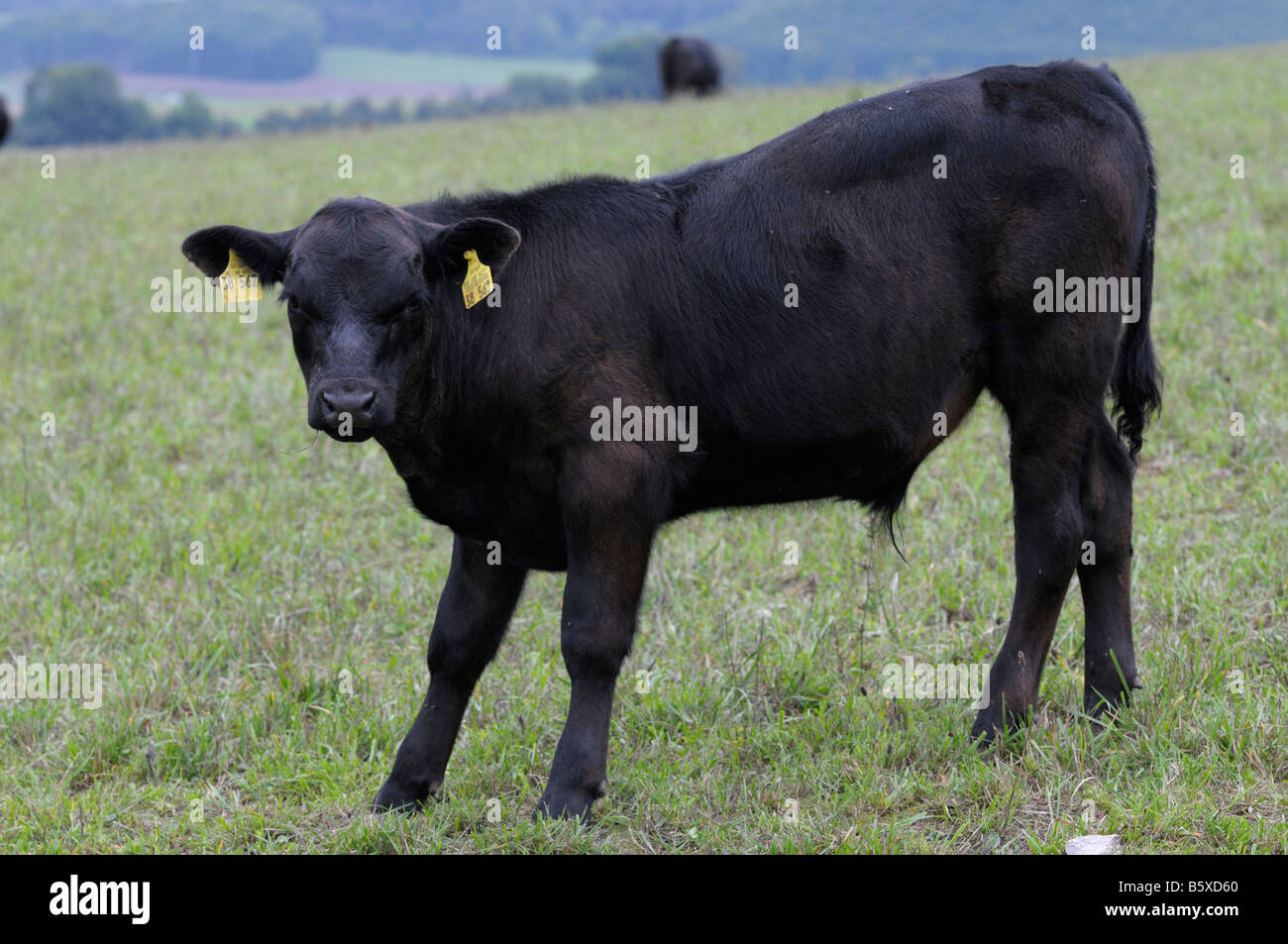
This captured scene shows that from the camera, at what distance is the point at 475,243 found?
15.1 ft

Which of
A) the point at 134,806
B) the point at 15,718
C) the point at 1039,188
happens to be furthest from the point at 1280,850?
the point at 15,718

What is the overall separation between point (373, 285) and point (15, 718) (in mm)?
2634

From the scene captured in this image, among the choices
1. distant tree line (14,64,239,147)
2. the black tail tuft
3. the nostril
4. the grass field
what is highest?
distant tree line (14,64,239,147)

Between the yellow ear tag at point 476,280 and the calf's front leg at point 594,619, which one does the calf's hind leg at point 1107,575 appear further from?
the yellow ear tag at point 476,280

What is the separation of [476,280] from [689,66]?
32922 millimetres

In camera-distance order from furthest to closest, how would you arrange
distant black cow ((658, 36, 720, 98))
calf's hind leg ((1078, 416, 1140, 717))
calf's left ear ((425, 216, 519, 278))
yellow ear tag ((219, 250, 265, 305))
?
1. distant black cow ((658, 36, 720, 98))
2. calf's hind leg ((1078, 416, 1140, 717))
3. yellow ear tag ((219, 250, 265, 305))
4. calf's left ear ((425, 216, 519, 278))

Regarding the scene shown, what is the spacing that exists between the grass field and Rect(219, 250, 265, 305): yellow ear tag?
172 cm

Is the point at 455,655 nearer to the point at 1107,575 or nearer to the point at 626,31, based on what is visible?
the point at 1107,575

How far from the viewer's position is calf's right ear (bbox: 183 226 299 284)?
15.2 feet

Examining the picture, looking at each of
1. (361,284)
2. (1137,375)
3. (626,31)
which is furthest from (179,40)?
(361,284)

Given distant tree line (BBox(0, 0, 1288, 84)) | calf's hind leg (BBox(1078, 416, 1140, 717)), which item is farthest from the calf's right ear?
distant tree line (BBox(0, 0, 1288, 84))

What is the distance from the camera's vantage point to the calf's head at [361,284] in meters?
4.23

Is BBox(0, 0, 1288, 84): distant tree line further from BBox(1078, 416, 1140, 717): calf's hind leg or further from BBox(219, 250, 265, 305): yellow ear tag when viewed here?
BBox(219, 250, 265, 305): yellow ear tag

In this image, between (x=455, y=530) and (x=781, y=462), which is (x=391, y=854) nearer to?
(x=455, y=530)
